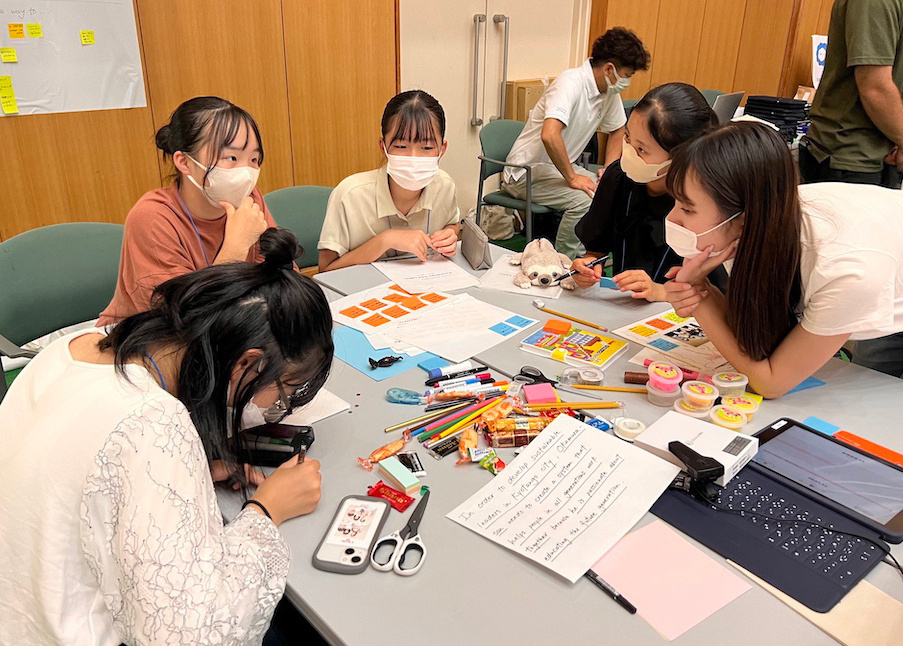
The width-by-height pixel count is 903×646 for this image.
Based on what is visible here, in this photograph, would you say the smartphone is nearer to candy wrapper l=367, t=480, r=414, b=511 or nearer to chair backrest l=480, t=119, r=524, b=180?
candy wrapper l=367, t=480, r=414, b=511

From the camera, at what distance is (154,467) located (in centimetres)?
81

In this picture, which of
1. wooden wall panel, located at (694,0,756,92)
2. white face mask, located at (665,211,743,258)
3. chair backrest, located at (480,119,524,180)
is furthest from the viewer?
wooden wall panel, located at (694,0,756,92)

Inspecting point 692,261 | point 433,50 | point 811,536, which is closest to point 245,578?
point 811,536

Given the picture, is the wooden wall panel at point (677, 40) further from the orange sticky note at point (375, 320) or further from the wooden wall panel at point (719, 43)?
the orange sticky note at point (375, 320)

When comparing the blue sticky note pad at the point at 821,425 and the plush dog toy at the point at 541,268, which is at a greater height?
the plush dog toy at the point at 541,268

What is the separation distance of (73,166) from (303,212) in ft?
3.49

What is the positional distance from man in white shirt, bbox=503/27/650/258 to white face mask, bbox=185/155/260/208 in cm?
224

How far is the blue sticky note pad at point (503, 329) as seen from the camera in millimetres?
1635

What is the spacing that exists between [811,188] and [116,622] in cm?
154

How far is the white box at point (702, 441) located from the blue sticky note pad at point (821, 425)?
190mm

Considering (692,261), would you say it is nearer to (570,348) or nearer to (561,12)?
(570,348)

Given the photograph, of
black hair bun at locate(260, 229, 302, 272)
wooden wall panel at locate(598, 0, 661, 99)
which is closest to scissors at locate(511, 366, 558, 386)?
black hair bun at locate(260, 229, 302, 272)

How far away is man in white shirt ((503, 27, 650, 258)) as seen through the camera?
3.58m

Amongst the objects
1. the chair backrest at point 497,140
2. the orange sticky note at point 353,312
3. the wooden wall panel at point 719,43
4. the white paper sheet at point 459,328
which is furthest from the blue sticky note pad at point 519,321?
the wooden wall panel at point 719,43
